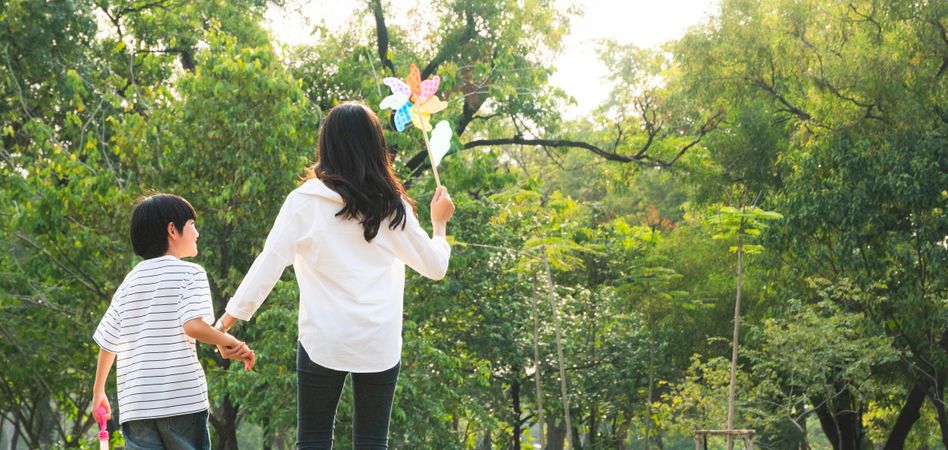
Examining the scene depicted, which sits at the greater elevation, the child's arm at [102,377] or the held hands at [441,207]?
the held hands at [441,207]

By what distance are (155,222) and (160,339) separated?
0.37 m

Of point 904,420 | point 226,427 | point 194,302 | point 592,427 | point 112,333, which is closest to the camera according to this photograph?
point 194,302

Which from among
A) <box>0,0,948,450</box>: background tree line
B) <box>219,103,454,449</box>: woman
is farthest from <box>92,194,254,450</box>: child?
<box>0,0,948,450</box>: background tree line

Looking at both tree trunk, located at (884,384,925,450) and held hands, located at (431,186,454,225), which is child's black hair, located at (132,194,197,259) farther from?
tree trunk, located at (884,384,925,450)

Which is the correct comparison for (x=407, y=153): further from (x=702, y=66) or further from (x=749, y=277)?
(x=749, y=277)

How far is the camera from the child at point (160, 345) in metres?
3.66

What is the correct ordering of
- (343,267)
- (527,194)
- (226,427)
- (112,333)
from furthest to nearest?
(527,194) → (226,427) → (112,333) → (343,267)

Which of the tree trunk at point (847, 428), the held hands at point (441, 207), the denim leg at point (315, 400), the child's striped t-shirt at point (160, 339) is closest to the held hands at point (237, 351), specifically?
the child's striped t-shirt at point (160, 339)

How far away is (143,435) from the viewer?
3695mm

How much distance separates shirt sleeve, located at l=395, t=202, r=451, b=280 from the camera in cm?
353

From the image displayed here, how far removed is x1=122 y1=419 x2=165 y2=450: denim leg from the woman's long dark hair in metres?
0.93

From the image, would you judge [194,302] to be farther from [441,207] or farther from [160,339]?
[441,207]

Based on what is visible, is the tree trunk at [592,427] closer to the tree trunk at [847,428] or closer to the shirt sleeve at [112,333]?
the tree trunk at [847,428]

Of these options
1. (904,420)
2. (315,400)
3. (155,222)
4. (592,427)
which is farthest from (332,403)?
(592,427)
